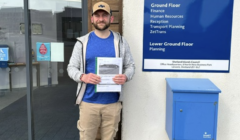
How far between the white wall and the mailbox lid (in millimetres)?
135

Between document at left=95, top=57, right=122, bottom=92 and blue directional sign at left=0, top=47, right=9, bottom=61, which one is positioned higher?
blue directional sign at left=0, top=47, right=9, bottom=61

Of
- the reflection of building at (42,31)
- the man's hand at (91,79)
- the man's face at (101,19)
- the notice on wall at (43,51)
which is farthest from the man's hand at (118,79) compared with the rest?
the notice on wall at (43,51)

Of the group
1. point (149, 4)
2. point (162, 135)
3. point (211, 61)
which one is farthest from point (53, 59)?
point (211, 61)

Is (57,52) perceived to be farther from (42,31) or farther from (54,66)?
(42,31)

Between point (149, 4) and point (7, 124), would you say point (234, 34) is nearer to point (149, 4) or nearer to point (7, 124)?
point (149, 4)

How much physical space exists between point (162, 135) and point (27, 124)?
2.17 metres

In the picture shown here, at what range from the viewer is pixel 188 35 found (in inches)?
117

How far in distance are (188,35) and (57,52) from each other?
193 cm

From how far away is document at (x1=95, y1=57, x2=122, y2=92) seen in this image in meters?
2.39

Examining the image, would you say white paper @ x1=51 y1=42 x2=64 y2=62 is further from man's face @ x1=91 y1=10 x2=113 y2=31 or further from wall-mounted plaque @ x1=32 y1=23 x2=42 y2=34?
man's face @ x1=91 y1=10 x2=113 y2=31

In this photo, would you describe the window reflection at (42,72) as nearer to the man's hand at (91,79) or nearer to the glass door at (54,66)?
the glass door at (54,66)

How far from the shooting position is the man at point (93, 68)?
248 cm

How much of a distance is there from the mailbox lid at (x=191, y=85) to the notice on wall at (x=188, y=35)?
17 cm

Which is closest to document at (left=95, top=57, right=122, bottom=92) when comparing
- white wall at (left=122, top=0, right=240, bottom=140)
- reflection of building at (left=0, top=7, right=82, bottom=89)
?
white wall at (left=122, top=0, right=240, bottom=140)
